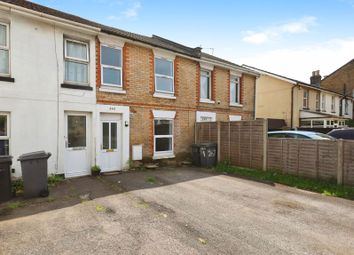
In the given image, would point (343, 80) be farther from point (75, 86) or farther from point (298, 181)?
point (75, 86)

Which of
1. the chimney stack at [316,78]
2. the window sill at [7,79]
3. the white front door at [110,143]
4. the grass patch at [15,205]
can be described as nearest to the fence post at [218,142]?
the white front door at [110,143]

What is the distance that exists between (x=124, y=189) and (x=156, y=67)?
607cm

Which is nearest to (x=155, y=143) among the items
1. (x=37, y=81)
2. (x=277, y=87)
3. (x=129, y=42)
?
(x=129, y=42)

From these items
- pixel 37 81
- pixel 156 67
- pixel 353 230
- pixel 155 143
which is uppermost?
pixel 156 67

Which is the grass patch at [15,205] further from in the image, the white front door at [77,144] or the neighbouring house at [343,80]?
the neighbouring house at [343,80]

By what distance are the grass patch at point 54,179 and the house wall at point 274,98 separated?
61.1ft

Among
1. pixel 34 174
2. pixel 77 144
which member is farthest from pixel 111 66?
pixel 34 174

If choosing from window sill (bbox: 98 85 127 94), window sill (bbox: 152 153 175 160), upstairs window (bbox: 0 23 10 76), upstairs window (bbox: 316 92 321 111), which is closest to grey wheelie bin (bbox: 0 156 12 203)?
upstairs window (bbox: 0 23 10 76)

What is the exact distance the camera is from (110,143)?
9.62 meters

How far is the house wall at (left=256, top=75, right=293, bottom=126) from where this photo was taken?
68.6ft

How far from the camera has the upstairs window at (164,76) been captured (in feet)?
Answer: 36.5

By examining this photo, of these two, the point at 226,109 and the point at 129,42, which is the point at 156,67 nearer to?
the point at 129,42

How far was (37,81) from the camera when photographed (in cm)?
782

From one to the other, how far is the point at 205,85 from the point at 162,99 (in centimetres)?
326
